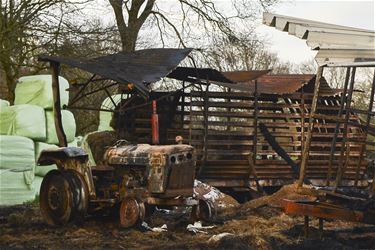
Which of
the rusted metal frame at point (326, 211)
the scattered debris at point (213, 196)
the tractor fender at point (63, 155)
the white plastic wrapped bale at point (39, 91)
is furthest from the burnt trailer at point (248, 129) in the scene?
the rusted metal frame at point (326, 211)

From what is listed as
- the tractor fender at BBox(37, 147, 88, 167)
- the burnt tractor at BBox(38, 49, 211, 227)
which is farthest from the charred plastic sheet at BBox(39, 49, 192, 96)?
the tractor fender at BBox(37, 147, 88, 167)

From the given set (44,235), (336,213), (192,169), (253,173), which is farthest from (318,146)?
(44,235)

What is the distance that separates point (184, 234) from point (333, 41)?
10.1 feet

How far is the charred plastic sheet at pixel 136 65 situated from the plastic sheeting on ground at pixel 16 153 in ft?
10.4

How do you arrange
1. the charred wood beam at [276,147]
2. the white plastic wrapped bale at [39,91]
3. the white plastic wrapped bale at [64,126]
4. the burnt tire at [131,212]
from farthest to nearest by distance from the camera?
the white plastic wrapped bale at [39,91] < the charred wood beam at [276,147] < the white plastic wrapped bale at [64,126] < the burnt tire at [131,212]

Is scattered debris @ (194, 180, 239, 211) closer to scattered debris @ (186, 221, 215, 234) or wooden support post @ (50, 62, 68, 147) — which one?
scattered debris @ (186, 221, 215, 234)

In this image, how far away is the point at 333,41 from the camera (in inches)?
323

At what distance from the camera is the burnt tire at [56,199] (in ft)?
29.4

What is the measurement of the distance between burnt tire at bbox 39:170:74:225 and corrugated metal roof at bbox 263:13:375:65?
368cm

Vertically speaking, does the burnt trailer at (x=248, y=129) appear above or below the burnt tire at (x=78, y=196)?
above

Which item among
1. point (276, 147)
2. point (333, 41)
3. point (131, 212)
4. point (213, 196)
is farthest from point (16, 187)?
point (333, 41)

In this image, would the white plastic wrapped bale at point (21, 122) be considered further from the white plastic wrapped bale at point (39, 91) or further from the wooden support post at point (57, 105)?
the wooden support post at point (57, 105)

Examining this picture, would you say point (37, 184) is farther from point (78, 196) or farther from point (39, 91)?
point (78, 196)

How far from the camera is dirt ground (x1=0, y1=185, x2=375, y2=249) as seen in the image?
7.39 meters
